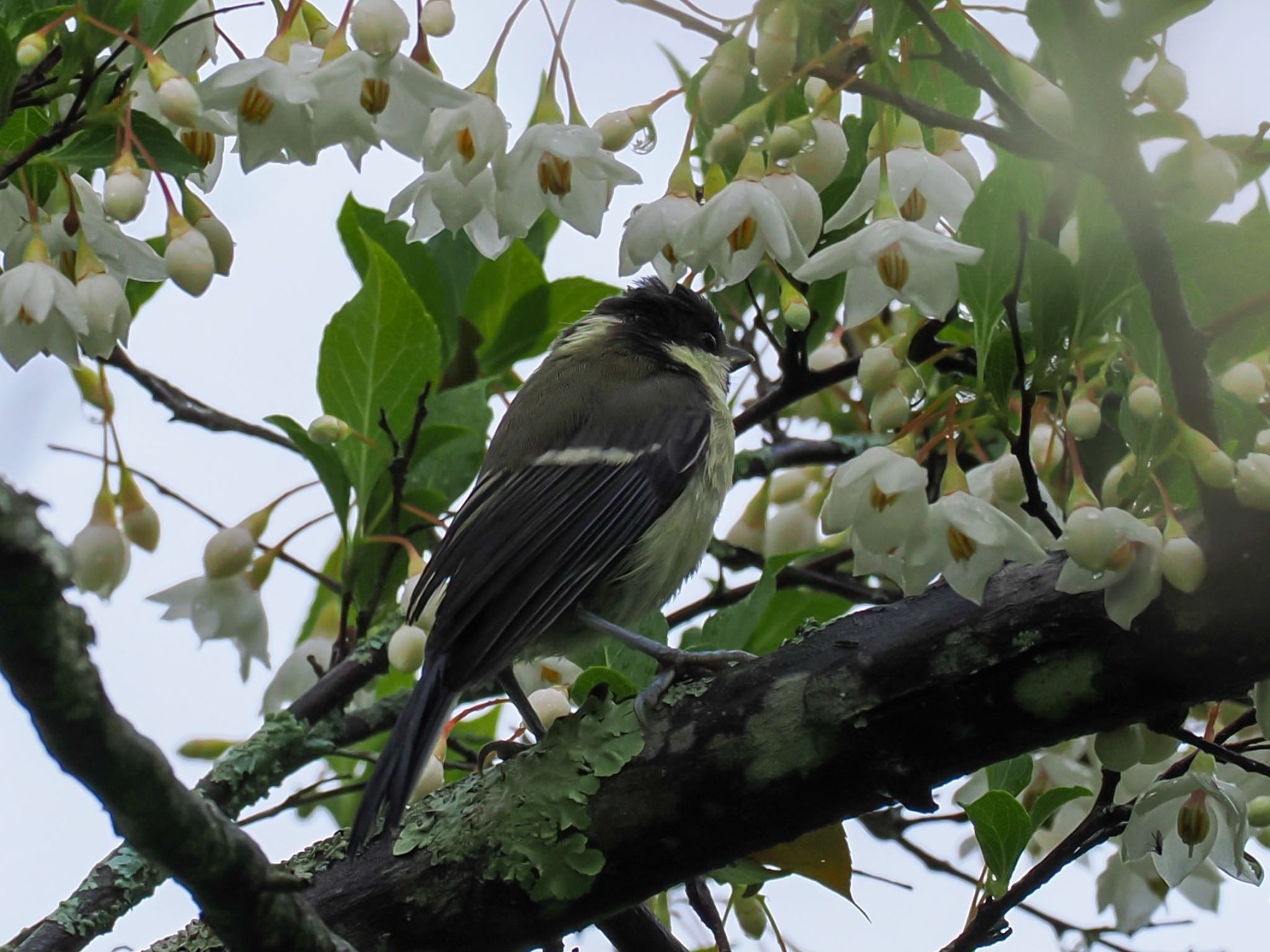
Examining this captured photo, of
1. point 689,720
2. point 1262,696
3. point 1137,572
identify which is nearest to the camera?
point 1137,572

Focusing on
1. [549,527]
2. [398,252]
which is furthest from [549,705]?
[398,252]

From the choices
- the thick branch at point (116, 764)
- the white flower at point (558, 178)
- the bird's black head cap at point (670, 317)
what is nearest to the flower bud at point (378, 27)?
the white flower at point (558, 178)

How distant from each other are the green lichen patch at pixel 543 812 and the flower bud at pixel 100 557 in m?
0.85

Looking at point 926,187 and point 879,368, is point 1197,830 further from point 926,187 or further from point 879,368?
point 926,187

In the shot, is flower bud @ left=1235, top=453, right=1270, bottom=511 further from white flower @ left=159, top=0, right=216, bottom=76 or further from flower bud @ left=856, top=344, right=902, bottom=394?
white flower @ left=159, top=0, right=216, bottom=76

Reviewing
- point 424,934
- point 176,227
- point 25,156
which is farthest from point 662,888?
point 25,156

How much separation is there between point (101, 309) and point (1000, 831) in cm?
163

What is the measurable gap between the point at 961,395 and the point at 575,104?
2.77 ft

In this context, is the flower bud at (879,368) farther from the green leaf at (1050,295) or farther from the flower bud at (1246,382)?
the flower bud at (1246,382)

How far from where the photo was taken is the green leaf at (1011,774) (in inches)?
101

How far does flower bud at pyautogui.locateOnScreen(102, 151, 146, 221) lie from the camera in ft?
6.46

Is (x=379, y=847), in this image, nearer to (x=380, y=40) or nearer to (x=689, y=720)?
(x=689, y=720)

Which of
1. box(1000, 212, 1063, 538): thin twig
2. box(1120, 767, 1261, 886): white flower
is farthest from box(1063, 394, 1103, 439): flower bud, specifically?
box(1120, 767, 1261, 886): white flower

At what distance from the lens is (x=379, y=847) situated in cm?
216
